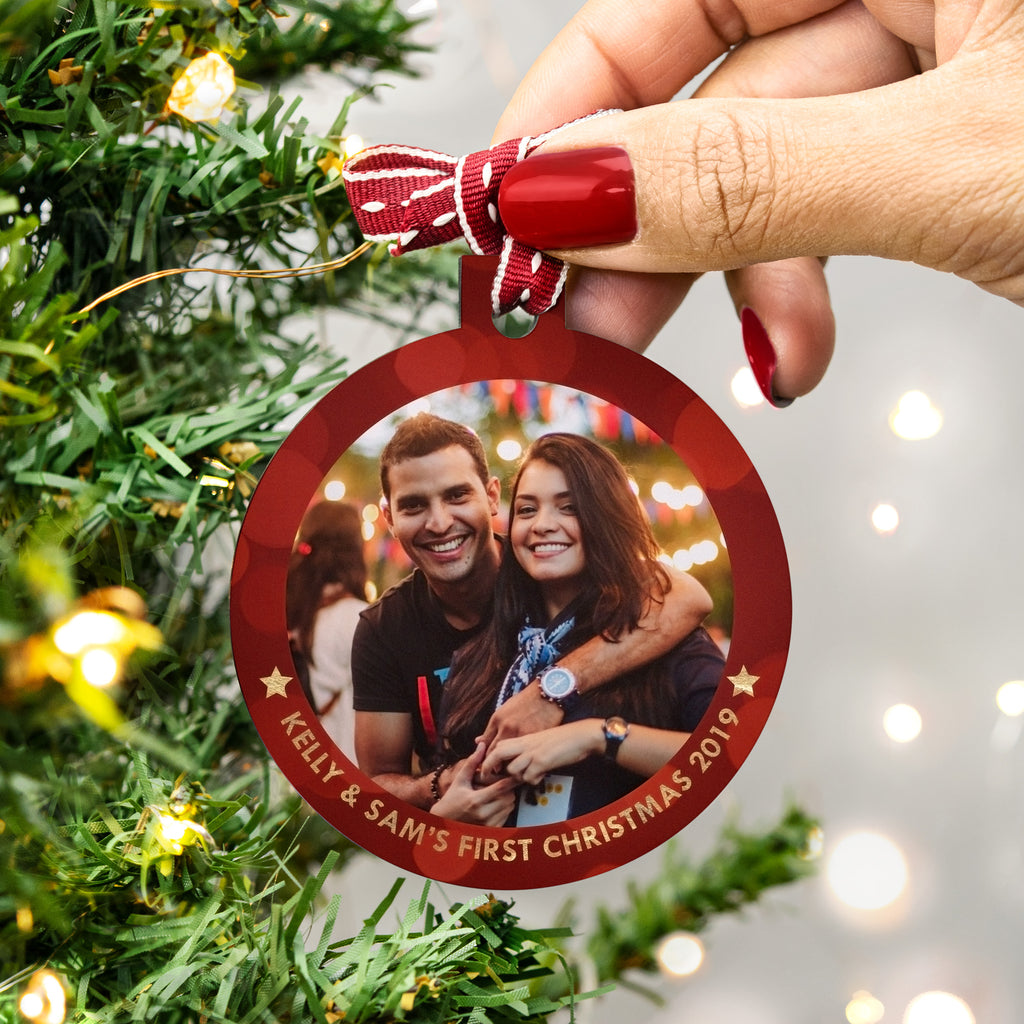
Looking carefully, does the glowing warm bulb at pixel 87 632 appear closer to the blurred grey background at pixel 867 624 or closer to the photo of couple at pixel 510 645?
the photo of couple at pixel 510 645

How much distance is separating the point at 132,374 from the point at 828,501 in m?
0.53

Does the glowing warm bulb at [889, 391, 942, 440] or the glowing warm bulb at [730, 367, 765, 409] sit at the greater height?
the glowing warm bulb at [889, 391, 942, 440]

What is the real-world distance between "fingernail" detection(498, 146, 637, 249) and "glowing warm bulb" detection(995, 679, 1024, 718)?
1.59 feet

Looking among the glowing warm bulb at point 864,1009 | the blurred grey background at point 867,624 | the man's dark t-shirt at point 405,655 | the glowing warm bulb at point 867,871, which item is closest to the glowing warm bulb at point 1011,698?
the blurred grey background at point 867,624

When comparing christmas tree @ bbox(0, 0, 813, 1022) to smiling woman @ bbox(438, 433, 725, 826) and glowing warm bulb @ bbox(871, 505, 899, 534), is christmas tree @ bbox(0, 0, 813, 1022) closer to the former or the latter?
smiling woman @ bbox(438, 433, 725, 826)

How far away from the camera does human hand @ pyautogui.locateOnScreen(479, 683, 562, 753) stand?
0.42 m

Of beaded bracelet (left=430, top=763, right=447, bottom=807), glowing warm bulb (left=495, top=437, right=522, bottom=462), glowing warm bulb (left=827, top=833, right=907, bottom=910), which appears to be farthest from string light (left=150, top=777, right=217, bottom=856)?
glowing warm bulb (left=827, top=833, right=907, bottom=910)


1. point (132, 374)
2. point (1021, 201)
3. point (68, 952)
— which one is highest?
point (1021, 201)

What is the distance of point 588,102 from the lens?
532 mm

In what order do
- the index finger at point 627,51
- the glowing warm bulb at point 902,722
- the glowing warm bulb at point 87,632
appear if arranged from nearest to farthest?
the glowing warm bulb at point 87,632
the index finger at point 627,51
the glowing warm bulb at point 902,722

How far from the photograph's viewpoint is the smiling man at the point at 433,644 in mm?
415

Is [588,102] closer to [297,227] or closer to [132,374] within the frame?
[297,227]

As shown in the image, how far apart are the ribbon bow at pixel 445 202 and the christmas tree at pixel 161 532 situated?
0.12ft

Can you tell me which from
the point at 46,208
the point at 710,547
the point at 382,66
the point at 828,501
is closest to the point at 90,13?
the point at 46,208
